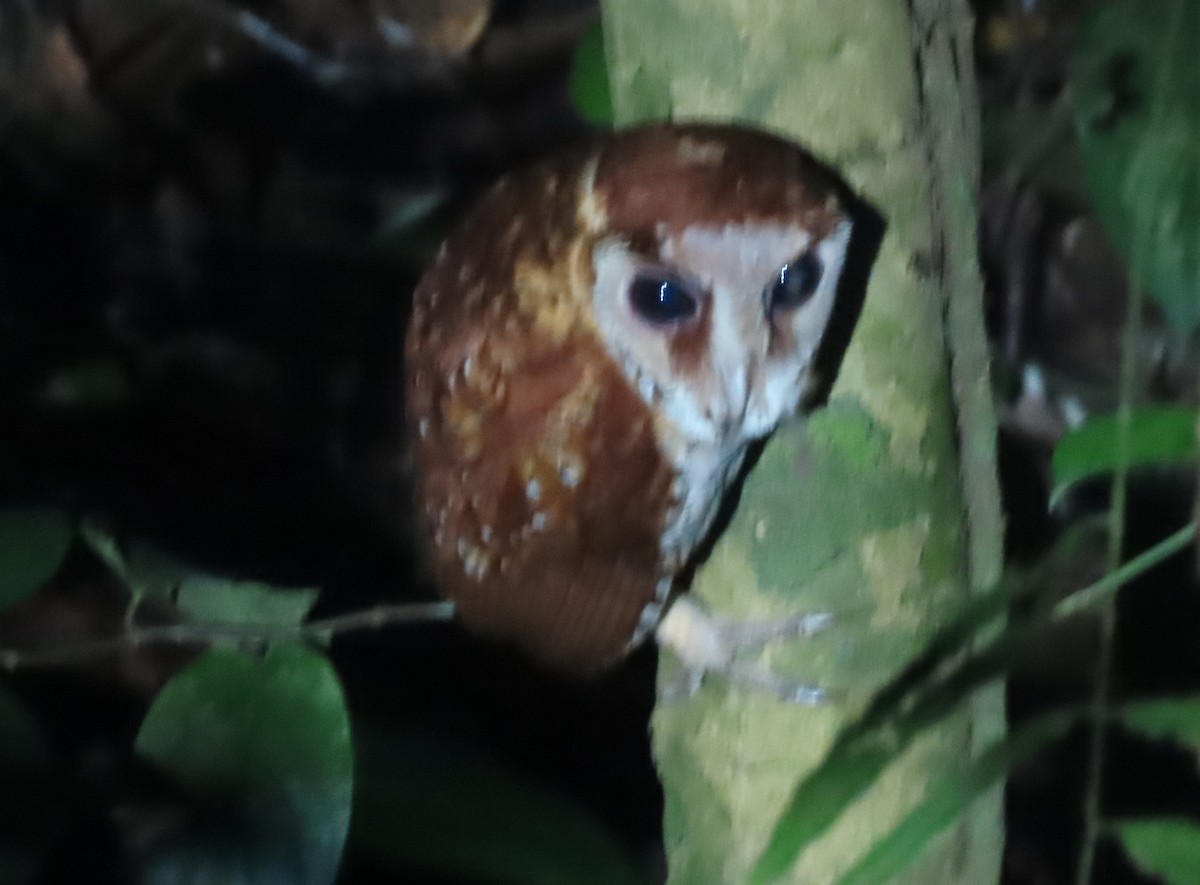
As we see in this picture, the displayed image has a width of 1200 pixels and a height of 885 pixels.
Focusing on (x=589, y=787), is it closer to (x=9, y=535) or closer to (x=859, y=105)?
(x=9, y=535)

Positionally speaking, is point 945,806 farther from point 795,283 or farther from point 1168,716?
point 795,283

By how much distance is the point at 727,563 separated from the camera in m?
0.59

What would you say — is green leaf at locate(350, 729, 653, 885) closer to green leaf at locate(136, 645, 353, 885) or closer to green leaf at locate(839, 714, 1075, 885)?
Result: green leaf at locate(136, 645, 353, 885)

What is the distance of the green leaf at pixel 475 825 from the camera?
0.68 metres

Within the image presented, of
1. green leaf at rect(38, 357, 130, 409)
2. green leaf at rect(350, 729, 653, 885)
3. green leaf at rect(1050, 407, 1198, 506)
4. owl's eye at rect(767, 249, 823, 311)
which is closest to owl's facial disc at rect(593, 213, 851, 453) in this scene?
owl's eye at rect(767, 249, 823, 311)

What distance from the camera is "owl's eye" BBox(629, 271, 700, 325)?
0.51 m

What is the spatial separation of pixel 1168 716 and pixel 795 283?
0.25 meters

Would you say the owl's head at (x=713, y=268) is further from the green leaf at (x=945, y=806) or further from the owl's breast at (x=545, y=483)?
the green leaf at (x=945, y=806)

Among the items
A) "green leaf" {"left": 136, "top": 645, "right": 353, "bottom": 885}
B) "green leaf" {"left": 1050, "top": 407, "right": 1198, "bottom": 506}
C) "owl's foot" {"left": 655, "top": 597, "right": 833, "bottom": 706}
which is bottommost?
"green leaf" {"left": 136, "top": 645, "right": 353, "bottom": 885}

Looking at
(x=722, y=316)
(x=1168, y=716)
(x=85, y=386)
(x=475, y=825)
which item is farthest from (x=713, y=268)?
(x=85, y=386)

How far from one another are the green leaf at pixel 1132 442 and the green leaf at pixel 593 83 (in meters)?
0.41

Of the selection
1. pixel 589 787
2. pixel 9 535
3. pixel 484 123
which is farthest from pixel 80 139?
pixel 589 787

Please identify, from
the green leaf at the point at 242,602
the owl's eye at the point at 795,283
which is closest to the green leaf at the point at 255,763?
the green leaf at the point at 242,602

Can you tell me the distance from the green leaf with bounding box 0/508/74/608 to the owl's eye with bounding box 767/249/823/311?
0.47 metres
